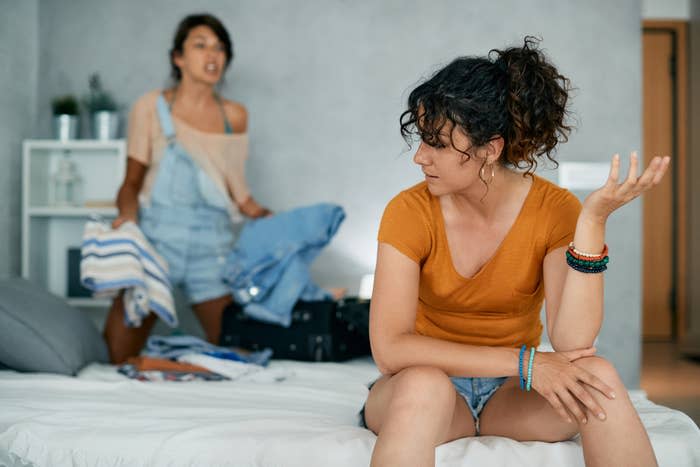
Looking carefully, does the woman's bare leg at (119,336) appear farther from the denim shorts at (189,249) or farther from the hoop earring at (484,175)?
the hoop earring at (484,175)

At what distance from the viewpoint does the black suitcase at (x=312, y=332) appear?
2.74 meters

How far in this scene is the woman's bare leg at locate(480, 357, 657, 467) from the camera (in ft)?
4.50

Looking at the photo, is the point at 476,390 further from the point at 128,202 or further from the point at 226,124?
the point at 226,124

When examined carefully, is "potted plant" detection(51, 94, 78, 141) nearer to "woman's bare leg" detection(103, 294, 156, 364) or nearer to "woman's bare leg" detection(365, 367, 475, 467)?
"woman's bare leg" detection(103, 294, 156, 364)

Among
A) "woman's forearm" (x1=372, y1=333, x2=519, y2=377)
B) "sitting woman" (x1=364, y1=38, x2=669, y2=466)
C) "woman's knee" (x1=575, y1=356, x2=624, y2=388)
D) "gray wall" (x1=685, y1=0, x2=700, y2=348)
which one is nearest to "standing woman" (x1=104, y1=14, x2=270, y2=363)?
"sitting woman" (x1=364, y1=38, x2=669, y2=466)

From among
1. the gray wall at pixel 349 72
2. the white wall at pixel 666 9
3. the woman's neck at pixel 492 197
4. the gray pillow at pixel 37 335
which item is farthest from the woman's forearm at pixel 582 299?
the white wall at pixel 666 9

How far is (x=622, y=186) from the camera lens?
1414mm

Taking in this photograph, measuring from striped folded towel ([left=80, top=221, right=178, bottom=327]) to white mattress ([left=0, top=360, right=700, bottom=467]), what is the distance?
511 mm

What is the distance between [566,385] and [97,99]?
286cm

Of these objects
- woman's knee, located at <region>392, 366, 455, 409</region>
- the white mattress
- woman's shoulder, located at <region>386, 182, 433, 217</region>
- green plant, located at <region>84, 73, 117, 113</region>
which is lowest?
the white mattress

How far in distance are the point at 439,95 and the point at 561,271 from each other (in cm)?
45

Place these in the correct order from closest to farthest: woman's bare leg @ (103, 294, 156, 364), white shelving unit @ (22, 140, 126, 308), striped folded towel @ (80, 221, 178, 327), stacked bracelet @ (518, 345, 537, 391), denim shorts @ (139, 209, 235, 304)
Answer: stacked bracelet @ (518, 345, 537, 391) → striped folded towel @ (80, 221, 178, 327) → woman's bare leg @ (103, 294, 156, 364) → denim shorts @ (139, 209, 235, 304) → white shelving unit @ (22, 140, 126, 308)

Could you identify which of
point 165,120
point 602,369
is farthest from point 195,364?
point 602,369

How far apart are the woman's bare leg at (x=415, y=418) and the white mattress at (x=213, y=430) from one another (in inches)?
8.1
